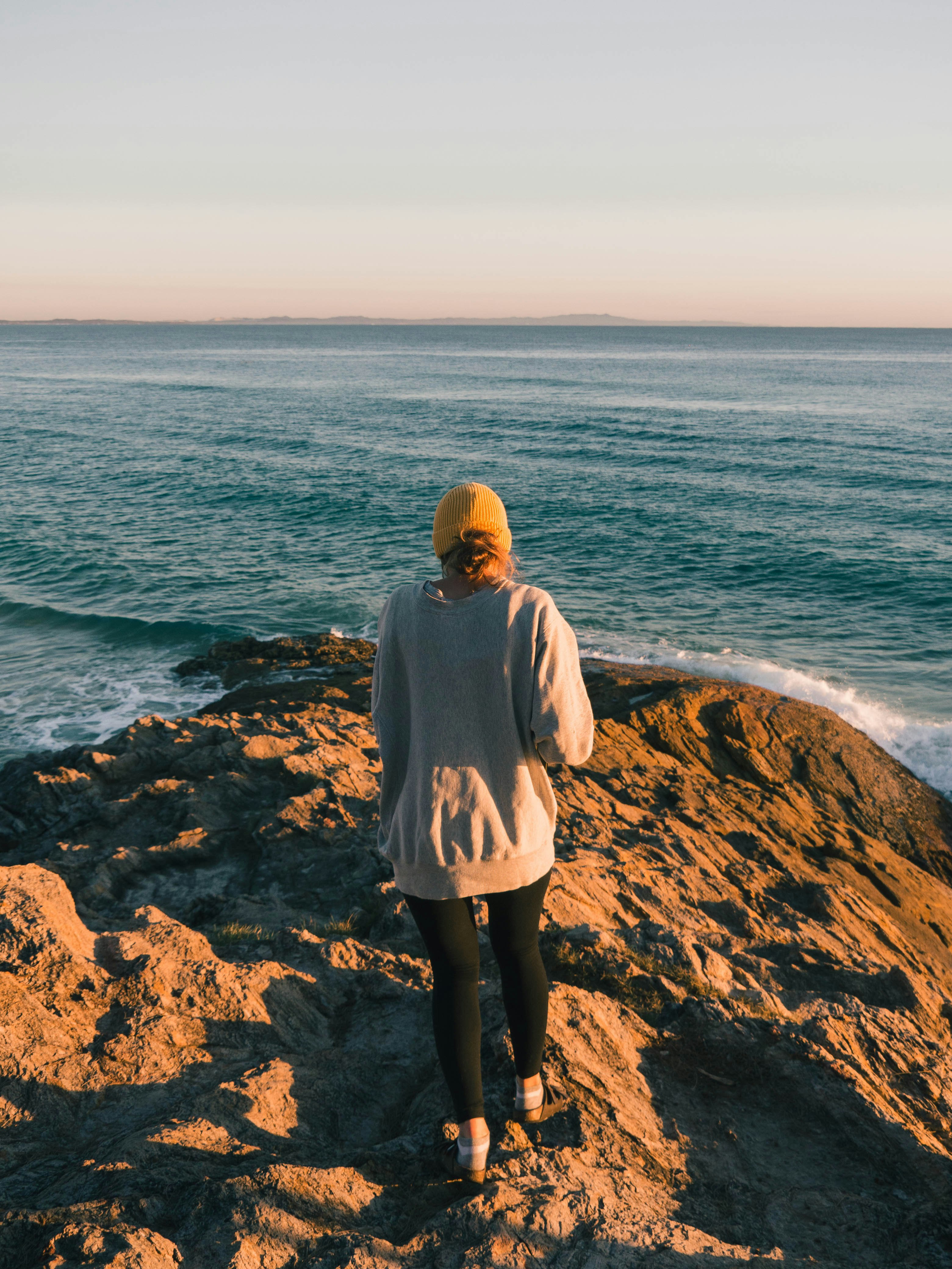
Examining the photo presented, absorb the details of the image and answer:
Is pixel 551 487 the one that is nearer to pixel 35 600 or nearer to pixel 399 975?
pixel 35 600

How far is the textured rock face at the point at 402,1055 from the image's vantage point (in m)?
2.39

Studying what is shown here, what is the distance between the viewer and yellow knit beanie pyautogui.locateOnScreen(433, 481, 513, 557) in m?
2.37

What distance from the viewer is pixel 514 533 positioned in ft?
74.7

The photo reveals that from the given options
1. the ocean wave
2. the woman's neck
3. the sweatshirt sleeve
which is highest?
the woman's neck

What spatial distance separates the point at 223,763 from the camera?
23.1 feet

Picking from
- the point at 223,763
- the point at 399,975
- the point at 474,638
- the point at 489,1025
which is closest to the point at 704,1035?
the point at 489,1025

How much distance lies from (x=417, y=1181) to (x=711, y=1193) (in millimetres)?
1043

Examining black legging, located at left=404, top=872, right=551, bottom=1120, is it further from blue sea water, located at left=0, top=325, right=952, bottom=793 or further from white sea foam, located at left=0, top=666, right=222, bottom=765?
white sea foam, located at left=0, top=666, right=222, bottom=765

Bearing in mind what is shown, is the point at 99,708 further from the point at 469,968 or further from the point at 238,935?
the point at 469,968

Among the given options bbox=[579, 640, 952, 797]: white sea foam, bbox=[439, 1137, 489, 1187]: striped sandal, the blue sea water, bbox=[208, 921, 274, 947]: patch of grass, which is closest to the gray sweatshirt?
bbox=[439, 1137, 489, 1187]: striped sandal

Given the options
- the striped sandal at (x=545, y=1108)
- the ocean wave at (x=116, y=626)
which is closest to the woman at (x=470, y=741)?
the striped sandal at (x=545, y=1108)

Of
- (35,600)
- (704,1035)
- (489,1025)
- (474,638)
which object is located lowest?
(35,600)

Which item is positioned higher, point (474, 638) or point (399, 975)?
point (474, 638)

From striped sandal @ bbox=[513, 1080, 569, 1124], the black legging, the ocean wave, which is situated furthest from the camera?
the ocean wave
